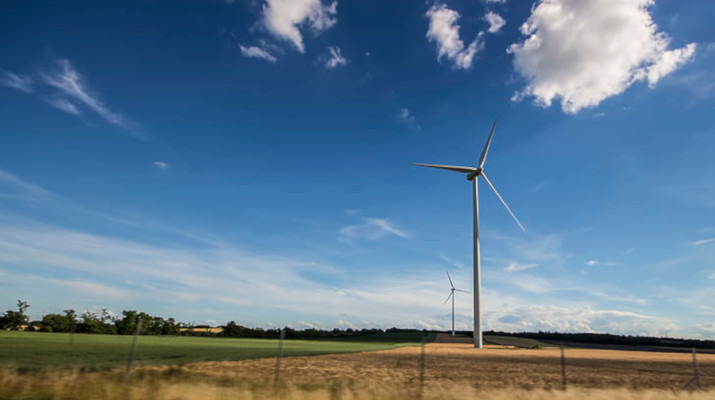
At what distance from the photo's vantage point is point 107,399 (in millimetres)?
12328

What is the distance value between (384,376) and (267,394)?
39.4ft

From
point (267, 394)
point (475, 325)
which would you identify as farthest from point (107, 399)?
point (475, 325)

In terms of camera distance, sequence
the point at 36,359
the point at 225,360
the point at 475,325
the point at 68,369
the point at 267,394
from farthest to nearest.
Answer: the point at 475,325
the point at 225,360
the point at 36,359
the point at 68,369
the point at 267,394

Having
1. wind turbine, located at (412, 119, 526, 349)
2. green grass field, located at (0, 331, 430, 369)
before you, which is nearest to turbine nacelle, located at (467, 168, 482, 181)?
wind turbine, located at (412, 119, 526, 349)

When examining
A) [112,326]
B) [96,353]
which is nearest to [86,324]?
[112,326]

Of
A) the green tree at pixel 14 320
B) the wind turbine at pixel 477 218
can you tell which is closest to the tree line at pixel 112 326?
the green tree at pixel 14 320

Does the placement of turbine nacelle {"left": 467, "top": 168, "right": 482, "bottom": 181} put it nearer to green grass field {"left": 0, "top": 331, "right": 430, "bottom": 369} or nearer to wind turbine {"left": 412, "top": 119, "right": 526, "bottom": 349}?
wind turbine {"left": 412, "top": 119, "right": 526, "bottom": 349}

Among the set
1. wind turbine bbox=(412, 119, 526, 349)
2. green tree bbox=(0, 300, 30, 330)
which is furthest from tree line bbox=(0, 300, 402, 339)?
wind turbine bbox=(412, 119, 526, 349)

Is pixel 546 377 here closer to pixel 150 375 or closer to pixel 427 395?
pixel 427 395

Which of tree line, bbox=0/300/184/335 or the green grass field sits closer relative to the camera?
the green grass field

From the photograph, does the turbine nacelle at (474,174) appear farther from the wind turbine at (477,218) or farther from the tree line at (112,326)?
the tree line at (112,326)

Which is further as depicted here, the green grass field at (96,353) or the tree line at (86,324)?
the tree line at (86,324)

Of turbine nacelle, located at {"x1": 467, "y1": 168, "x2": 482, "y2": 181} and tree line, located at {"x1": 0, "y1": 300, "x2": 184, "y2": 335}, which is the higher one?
turbine nacelle, located at {"x1": 467, "y1": 168, "x2": 482, "y2": 181}

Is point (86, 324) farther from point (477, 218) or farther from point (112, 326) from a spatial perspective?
point (477, 218)
